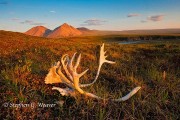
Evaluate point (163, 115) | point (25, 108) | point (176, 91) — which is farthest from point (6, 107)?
point (176, 91)

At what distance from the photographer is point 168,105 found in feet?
16.0

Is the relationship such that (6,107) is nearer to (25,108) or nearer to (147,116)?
(25,108)

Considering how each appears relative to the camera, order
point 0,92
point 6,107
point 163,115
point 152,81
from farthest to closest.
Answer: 1. point 152,81
2. point 0,92
3. point 6,107
4. point 163,115

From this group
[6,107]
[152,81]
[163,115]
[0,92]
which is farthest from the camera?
[152,81]

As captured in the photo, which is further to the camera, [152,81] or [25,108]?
[152,81]

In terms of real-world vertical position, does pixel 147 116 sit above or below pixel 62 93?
below

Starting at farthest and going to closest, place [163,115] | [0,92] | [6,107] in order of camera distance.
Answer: [0,92] → [6,107] → [163,115]

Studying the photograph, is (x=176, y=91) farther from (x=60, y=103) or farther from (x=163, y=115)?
(x=60, y=103)

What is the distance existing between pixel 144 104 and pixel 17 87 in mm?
2882

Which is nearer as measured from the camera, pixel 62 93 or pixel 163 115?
pixel 163 115

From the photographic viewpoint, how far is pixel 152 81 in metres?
6.46

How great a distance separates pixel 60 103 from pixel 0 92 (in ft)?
5.08

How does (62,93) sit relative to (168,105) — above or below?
above

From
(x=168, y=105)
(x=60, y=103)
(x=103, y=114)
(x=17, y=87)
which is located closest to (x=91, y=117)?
(x=103, y=114)
